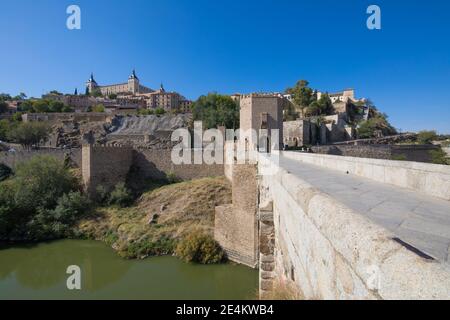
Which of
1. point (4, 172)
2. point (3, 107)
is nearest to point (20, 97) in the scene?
point (3, 107)

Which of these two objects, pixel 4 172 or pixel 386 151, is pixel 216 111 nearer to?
pixel 386 151

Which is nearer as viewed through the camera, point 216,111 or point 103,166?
point 103,166

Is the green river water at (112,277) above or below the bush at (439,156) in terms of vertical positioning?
below

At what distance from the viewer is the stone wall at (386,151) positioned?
23.2m

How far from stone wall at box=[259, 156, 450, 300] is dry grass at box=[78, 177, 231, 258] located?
13.4m

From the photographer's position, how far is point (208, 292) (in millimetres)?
11734

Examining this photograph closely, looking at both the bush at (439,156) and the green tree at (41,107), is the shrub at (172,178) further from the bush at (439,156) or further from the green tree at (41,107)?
the green tree at (41,107)

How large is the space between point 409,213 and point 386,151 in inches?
924

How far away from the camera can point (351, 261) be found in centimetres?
148

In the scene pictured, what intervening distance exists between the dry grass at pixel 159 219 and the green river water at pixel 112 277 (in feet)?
3.05

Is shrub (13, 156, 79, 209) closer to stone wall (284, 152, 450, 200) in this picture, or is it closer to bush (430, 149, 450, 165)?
stone wall (284, 152, 450, 200)

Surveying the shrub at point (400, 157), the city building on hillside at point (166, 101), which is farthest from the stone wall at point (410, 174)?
the city building on hillside at point (166, 101)
